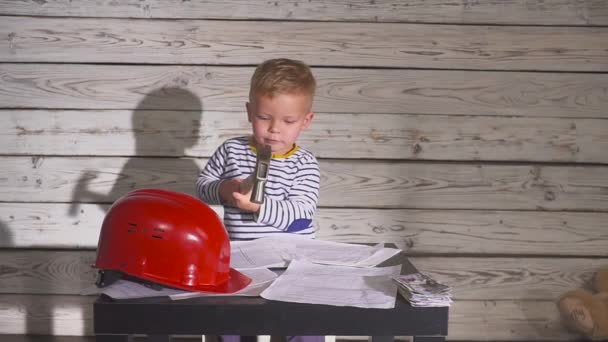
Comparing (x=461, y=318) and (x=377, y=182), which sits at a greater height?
(x=377, y=182)

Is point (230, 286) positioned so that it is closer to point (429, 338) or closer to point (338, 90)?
point (429, 338)

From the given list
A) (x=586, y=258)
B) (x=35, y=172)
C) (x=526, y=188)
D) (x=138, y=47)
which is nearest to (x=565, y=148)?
(x=526, y=188)

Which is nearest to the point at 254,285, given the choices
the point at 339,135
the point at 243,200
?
the point at 243,200

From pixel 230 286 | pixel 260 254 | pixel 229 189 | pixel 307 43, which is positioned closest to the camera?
pixel 230 286

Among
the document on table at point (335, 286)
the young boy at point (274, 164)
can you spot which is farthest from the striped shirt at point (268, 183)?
the document on table at point (335, 286)

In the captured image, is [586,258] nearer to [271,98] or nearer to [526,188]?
[526,188]

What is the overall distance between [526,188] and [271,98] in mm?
1113

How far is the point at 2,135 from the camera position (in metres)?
2.18

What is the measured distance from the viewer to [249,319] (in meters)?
1.01

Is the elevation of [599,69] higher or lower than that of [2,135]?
higher

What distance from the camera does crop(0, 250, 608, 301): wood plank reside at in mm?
2230

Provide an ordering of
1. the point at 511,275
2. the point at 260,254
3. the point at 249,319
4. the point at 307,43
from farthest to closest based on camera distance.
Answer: the point at 511,275, the point at 307,43, the point at 260,254, the point at 249,319

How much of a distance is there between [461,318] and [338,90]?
88cm

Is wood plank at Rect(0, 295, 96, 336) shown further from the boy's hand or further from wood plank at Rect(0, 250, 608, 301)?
the boy's hand
